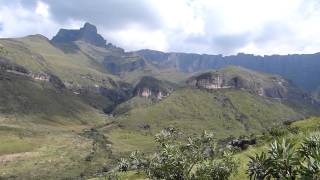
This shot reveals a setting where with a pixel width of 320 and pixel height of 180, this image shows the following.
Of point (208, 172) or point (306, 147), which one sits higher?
point (306, 147)

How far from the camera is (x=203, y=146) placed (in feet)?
283

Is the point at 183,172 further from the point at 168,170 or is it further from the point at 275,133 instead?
the point at 275,133

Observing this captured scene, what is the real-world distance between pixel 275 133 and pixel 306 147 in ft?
250

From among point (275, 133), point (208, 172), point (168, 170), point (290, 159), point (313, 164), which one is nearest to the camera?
point (313, 164)

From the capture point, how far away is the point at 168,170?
81625mm

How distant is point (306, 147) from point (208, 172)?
18110 mm

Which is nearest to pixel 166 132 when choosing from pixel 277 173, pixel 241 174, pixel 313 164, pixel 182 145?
pixel 182 145

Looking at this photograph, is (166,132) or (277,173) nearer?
(277,173)

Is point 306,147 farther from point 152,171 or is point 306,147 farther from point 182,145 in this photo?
point 152,171

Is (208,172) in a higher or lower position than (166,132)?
lower

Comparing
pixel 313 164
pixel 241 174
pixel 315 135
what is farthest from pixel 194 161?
pixel 241 174

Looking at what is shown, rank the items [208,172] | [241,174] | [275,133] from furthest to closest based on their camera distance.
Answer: [275,133], [241,174], [208,172]

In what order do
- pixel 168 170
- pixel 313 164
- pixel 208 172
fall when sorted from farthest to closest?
pixel 208 172
pixel 168 170
pixel 313 164

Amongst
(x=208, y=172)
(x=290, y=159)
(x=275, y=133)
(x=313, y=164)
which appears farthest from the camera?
(x=275, y=133)
